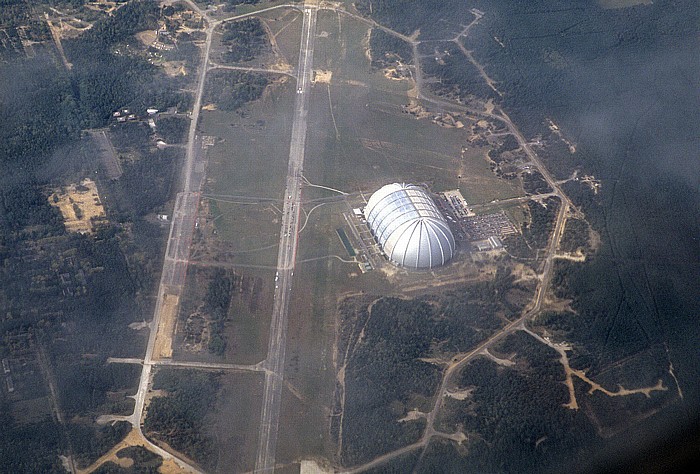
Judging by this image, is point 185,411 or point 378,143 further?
point 378,143

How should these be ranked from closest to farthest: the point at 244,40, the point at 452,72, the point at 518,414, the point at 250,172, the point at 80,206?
the point at 518,414 < the point at 80,206 < the point at 250,172 < the point at 452,72 < the point at 244,40

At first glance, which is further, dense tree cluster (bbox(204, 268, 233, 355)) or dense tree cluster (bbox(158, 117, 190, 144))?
dense tree cluster (bbox(158, 117, 190, 144))

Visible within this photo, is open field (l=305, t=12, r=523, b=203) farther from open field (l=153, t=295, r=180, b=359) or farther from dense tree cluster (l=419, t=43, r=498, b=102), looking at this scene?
open field (l=153, t=295, r=180, b=359)

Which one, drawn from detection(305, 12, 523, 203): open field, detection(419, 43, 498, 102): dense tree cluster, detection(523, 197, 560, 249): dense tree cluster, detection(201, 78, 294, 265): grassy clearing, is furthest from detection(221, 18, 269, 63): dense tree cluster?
detection(523, 197, 560, 249): dense tree cluster

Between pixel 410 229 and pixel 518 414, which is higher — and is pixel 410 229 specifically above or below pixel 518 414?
above

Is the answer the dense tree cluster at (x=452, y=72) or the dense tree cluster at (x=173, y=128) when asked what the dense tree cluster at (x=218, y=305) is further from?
the dense tree cluster at (x=452, y=72)

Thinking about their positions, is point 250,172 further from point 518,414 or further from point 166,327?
point 518,414

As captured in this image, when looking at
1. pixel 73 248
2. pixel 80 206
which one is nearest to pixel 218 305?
pixel 73 248

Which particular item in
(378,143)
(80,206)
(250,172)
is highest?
(378,143)
